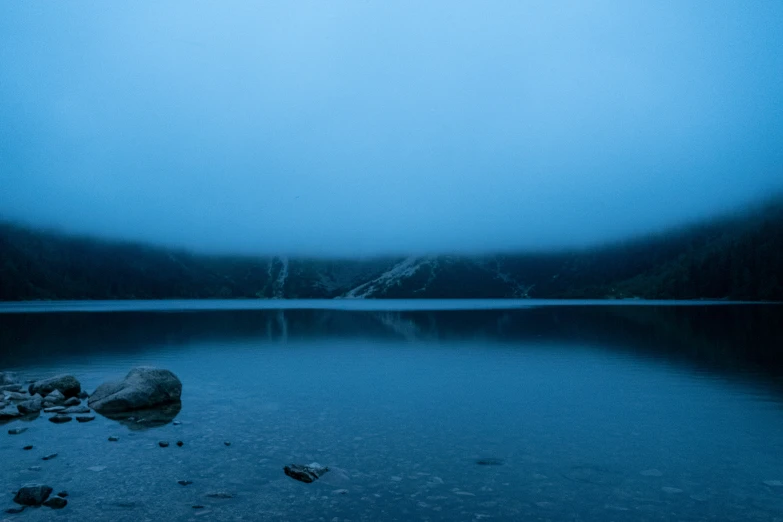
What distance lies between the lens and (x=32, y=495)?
17.6 meters

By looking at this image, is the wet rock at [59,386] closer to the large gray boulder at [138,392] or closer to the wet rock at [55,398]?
the wet rock at [55,398]

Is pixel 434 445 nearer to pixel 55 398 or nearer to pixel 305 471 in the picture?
pixel 305 471

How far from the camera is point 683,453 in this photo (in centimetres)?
2327

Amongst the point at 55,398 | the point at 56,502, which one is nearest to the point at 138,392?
the point at 55,398

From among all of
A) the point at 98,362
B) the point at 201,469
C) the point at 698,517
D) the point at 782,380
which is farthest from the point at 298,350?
the point at 698,517

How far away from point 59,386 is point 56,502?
23062 mm

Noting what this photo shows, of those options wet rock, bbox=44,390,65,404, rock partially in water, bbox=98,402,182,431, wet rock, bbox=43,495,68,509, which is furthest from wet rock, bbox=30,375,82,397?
wet rock, bbox=43,495,68,509

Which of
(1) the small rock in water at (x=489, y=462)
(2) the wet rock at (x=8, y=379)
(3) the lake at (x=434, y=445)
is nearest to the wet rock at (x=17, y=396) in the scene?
(2) the wet rock at (x=8, y=379)

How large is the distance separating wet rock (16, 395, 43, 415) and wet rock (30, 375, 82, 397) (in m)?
2.88

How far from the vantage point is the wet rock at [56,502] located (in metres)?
17.1

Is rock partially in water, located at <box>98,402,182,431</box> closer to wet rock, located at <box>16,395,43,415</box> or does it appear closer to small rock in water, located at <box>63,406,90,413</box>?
small rock in water, located at <box>63,406,90,413</box>

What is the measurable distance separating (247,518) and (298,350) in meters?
52.1

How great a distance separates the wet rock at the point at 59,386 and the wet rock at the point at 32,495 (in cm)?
2128

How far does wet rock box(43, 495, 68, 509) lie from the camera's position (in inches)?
675
